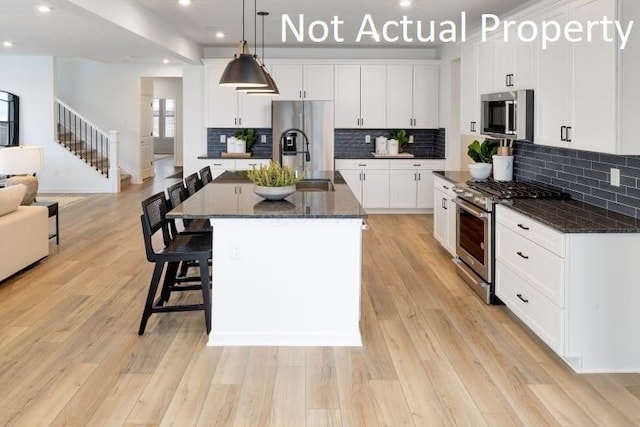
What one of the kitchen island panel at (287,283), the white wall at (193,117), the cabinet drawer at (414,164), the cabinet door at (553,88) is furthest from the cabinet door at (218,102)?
the kitchen island panel at (287,283)

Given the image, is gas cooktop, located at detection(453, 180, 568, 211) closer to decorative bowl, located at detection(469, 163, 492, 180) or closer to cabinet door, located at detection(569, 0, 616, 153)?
decorative bowl, located at detection(469, 163, 492, 180)

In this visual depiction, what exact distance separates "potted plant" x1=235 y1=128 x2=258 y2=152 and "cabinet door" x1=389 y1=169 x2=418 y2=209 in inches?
84.7

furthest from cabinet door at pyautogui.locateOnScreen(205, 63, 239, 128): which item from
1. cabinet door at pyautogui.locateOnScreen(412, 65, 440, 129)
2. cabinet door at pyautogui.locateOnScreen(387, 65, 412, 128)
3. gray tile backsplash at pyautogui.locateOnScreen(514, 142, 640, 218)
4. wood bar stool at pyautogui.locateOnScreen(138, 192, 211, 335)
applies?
wood bar stool at pyautogui.locateOnScreen(138, 192, 211, 335)

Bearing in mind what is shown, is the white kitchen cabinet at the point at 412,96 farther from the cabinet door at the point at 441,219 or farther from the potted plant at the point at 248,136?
the cabinet door at the point at 441,219

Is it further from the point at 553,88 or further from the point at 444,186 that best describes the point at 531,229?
the point at 444,186

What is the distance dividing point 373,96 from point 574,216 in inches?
229

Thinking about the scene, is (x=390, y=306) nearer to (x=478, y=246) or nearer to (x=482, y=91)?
(x=478, y=246)

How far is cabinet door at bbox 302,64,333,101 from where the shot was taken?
912 cm

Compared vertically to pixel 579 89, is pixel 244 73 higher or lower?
higher

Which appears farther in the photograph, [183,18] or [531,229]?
[183,18]

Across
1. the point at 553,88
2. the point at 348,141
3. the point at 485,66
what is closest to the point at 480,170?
the point at 485,66

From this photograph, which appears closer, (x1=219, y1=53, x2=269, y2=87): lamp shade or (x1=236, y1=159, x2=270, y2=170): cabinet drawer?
(x1=219, y1=53, x2=269, y2=87): lamp shade

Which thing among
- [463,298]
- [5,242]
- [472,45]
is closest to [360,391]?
[463,298]

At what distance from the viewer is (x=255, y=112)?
923cm
